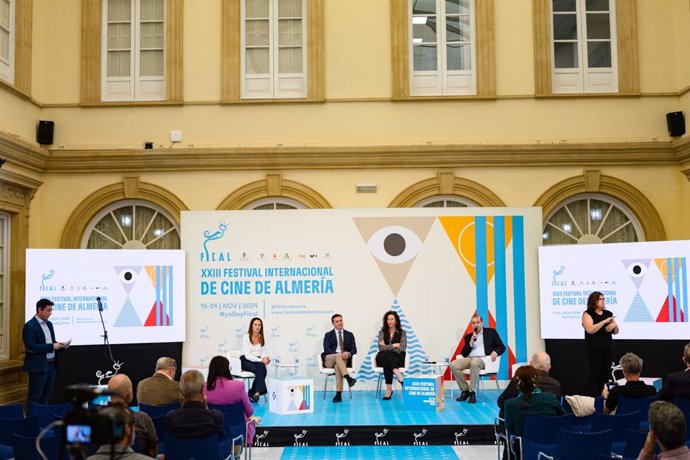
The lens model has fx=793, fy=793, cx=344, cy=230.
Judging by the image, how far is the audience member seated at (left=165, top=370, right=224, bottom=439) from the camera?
16.4 ft

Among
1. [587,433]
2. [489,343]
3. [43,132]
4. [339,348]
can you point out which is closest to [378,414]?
[339,348]

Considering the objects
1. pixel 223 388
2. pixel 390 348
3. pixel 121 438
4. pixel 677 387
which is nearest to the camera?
pixel 121 438

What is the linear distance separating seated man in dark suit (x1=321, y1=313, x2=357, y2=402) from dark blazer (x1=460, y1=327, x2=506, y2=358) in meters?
1.47

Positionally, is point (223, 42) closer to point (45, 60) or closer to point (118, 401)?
point (45, 60)

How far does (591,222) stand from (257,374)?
5.54 m

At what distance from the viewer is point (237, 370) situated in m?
10.4

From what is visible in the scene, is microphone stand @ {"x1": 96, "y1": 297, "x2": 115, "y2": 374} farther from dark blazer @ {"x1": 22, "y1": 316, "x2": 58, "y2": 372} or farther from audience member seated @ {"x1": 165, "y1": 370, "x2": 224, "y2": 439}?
audience member seated @ {"x1": 165, "y1": 370, "x2": 224, "y2": 439}

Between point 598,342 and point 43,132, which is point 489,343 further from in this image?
point 43,132

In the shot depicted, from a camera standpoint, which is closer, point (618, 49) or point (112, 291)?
point (112, 291)

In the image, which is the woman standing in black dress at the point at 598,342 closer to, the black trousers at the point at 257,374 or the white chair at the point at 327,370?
the white chair at the point at 327,370

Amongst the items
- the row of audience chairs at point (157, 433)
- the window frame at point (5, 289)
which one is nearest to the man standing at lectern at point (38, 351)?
the window frame at point (5, 289)

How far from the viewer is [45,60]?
1202 cm

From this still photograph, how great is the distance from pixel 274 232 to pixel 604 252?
448cm

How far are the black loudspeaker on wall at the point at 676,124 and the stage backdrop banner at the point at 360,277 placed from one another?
97.8 inches
